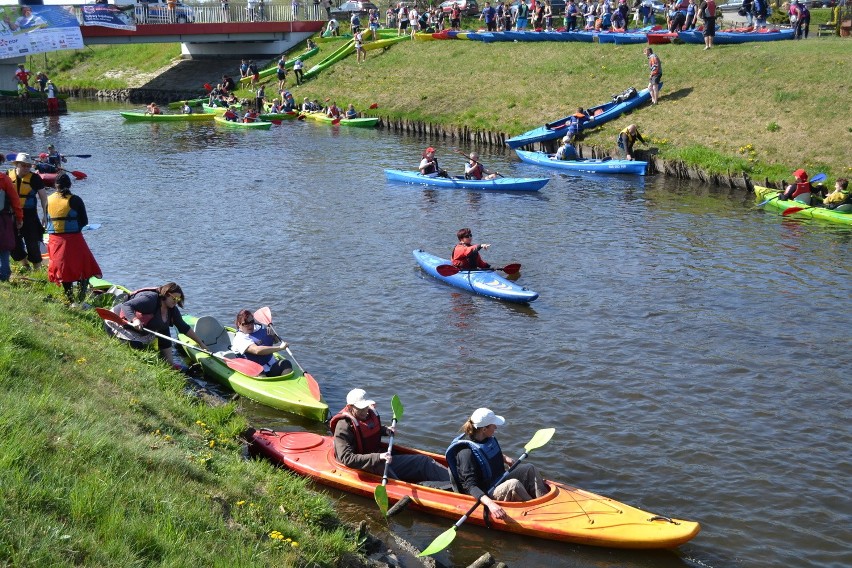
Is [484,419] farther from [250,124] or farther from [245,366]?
[250,124]

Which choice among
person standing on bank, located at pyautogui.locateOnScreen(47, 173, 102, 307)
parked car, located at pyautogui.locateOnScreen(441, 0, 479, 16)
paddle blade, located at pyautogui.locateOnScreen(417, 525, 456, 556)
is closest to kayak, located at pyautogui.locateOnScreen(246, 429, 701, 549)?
paddle blade, located at pyautogui.locateOnScreen(417, 525, 456, 556)

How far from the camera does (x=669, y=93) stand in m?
30.1

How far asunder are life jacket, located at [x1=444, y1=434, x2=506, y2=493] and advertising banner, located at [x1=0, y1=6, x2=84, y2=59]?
135ft

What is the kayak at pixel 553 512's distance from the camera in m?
8.46

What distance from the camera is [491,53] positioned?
1540 inches

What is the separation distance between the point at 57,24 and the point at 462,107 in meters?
21.9

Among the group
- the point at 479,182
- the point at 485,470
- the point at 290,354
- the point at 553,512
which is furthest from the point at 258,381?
the point at 479,182

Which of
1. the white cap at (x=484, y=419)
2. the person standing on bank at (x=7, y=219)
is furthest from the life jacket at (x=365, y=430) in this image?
the person standing on bank at (x=7, y=219)

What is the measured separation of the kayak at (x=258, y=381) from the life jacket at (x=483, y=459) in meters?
2.59

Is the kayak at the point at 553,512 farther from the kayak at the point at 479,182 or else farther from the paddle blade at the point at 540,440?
the kayak at the point at 479,182

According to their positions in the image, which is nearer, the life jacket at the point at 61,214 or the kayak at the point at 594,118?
the life jacket at the point at 61,214

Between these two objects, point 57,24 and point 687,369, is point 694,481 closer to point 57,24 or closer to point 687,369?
point 687,369

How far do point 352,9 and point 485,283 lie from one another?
42584 mm

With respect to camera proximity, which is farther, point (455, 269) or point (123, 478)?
point (455, 269)
